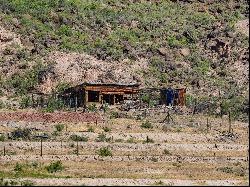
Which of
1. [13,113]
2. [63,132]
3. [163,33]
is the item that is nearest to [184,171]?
[63,132]

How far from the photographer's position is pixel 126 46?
250ft

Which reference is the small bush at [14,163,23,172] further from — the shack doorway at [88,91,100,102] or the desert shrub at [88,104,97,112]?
the shack doorway at [88,91,100,102]

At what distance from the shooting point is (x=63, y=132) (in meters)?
45.5

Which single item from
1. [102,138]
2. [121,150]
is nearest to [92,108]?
[102,138]

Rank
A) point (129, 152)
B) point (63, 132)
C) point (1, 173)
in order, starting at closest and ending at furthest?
point (1, 173), point (129, 152), point (63, 132)

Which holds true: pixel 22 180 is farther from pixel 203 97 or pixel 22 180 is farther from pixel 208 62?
pixel 208 62

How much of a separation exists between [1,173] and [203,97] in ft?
122

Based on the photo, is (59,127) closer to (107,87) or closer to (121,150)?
(121,150)

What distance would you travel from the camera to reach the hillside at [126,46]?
224 feet

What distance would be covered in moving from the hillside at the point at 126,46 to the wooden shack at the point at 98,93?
439 cm

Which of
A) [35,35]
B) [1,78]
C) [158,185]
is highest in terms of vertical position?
[35,35]

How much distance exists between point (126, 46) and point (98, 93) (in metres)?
15.2

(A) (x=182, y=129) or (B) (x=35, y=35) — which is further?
(B) (x=35, y=35)

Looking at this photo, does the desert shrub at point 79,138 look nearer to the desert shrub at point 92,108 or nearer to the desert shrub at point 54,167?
the desert shrub at point 54,167
